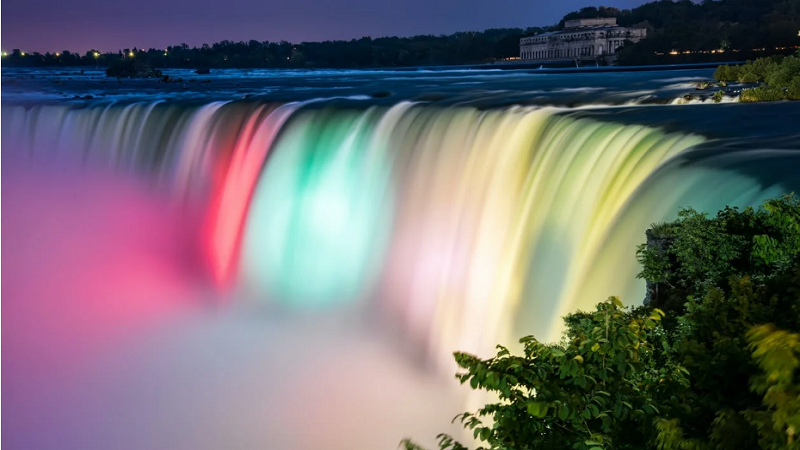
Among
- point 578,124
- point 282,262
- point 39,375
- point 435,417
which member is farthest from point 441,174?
point 39,375

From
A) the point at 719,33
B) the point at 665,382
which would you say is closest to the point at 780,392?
the point at 665,382

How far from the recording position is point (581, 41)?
8388cm

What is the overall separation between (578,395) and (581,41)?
8359 centimetres

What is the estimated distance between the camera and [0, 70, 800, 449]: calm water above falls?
12227 millimetres

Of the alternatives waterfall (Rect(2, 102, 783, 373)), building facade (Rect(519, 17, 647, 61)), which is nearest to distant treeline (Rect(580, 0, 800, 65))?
building facade (Rect(519, 17, 647, 61))

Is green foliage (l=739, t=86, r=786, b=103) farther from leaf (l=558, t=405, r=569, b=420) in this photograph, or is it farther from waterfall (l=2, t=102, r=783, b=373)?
leaf (l=558, t=405, r=569, b=420)

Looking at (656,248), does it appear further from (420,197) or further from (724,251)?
(420,197)

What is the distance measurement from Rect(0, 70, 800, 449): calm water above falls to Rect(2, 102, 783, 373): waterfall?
2.0 inches

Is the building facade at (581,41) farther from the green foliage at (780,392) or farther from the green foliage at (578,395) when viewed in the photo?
the green foliage at (780,392)

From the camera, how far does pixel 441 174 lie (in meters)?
16.8

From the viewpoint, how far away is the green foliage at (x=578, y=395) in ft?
16.6

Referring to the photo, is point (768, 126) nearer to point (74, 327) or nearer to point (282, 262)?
point (282, 262)

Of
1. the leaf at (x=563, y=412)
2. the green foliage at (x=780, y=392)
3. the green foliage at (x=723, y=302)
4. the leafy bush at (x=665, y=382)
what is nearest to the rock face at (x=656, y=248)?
the green foliage at (x=723, y=302)

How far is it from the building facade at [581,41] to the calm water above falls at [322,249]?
183 feet
